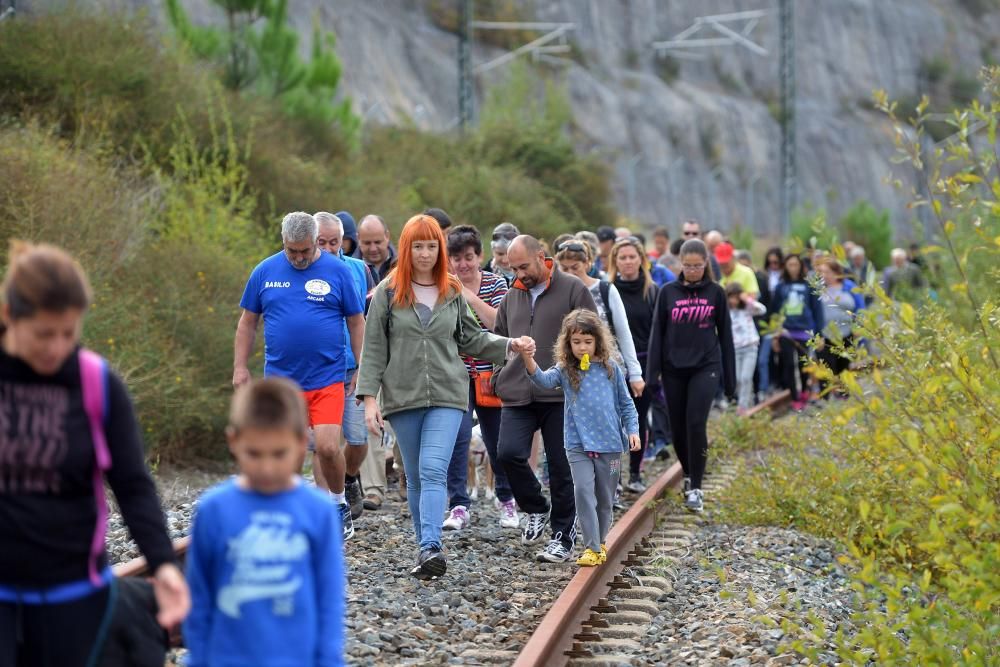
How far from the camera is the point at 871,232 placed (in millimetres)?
52469

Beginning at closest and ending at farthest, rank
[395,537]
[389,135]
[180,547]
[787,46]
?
[180,547]
[395,537]
[389,135]
[787,46]

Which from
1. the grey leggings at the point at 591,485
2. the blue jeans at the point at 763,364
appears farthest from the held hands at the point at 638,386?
the blue jeans at the point at 763,364

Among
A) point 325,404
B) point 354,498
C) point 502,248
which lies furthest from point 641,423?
point 325,404

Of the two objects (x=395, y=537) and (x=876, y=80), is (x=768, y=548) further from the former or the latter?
(x=876, y=80)

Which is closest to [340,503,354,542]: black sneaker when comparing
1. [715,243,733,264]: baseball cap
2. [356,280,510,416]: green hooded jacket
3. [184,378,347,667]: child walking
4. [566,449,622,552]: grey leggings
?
[356,280,510,416]: green hooded jacket

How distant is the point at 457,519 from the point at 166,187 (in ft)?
32.1

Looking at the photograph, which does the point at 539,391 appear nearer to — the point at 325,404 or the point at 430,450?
the point at 430,450

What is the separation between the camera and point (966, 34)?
9375 cm

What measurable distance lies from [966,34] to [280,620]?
319 ft

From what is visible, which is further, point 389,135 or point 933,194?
point 389,135

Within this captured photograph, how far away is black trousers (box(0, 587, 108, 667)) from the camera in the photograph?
409 cm

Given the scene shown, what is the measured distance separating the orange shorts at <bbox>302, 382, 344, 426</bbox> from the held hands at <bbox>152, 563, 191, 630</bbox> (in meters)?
4.56

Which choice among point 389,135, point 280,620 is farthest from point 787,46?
point 280,620

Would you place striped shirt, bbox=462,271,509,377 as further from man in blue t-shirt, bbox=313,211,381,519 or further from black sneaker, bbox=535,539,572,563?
black sneaker, bbox=535,539,572,563
